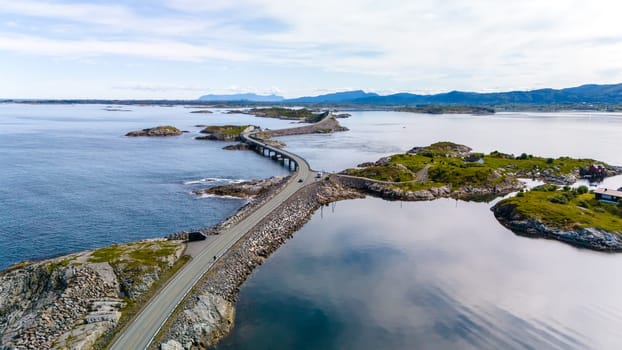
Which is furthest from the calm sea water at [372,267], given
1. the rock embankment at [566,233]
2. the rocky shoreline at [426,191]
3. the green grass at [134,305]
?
the green grass at [134,305]

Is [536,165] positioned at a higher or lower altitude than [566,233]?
higher

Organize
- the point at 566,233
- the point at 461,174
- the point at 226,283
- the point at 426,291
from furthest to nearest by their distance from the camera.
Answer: the point at 461,174 → the point at 566,233 → the point at 426,291 → the point at 226,283

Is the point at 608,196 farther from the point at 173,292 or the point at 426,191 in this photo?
the point at 173,292

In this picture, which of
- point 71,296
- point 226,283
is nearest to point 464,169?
A: point 226,283

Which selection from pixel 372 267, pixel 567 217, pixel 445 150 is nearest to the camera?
pixel 372 267

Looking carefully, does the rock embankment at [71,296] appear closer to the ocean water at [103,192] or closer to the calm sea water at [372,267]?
the calm sea water at [372,267]

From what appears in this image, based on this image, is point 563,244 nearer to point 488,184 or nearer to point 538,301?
point 538,301

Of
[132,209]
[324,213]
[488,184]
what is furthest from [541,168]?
[132,209]
